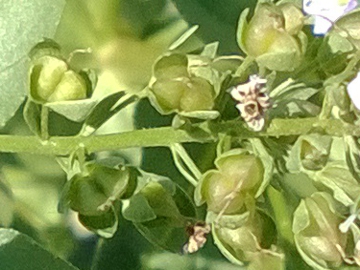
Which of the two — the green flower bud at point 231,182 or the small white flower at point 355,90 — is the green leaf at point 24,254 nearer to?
the green flower bud at point 231,182

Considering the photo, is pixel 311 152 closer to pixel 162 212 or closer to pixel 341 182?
pixel 341 182

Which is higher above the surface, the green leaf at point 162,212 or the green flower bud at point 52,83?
the green flower bud at point 52,83

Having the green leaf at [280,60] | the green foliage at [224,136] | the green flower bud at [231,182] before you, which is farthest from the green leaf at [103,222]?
the green leaf at [280,60]

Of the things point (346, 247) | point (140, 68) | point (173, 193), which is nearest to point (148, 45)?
point (140, 68)

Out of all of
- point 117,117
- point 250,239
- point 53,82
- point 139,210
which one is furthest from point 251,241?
point 117,117

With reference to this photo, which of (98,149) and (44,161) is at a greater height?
(98,149)

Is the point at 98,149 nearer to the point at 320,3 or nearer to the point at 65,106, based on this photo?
the point at 65,106
